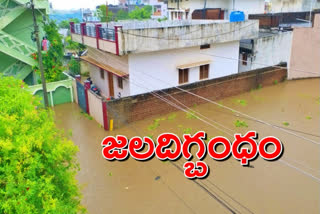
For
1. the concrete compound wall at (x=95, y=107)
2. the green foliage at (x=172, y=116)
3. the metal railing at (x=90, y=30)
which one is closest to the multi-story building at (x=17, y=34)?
the metal railing at (x=90, y=30)

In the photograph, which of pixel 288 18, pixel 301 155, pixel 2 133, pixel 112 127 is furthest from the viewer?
pixel 288 18

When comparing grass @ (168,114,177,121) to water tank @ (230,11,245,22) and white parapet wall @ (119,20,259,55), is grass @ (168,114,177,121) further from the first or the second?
water tank @ (230,11,245,22)

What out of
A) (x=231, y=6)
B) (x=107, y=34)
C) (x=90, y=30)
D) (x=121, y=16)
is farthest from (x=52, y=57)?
A: (x=121, y=16)

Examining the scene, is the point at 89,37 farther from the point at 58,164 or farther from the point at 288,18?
the point at 288,18

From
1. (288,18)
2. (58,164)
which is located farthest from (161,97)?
(288,18)

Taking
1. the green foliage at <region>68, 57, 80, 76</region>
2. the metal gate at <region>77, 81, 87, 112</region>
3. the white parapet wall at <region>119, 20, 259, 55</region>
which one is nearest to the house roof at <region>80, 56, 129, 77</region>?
the white parapet wall at <region>119, 20, 259, 55</region>

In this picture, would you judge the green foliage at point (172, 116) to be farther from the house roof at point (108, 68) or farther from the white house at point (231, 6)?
the white house at point (231, 6)

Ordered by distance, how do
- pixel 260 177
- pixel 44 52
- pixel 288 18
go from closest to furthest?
1. pixel 260 177
2. pixel 44 52
3. pixel 288 18
